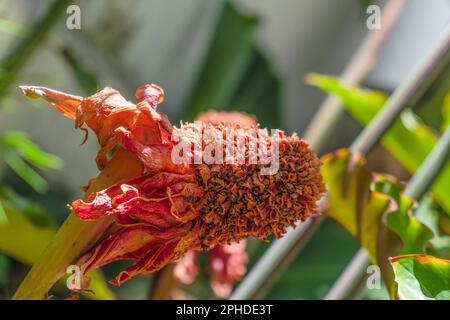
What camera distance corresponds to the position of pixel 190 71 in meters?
→ 1.06


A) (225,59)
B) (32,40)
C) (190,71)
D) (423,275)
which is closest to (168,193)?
(423,275)

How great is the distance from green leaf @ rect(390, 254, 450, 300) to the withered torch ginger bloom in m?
0.06

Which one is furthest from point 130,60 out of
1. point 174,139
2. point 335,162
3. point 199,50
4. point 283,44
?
point 174,139

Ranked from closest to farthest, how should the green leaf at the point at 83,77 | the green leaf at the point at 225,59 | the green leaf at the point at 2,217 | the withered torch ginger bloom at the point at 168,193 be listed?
the withered torch ginger bloom at the point at 168,193, the green leaf at the point at 2,217, the green leaf at the point at 83,77, the green leaf at the point at 225,59

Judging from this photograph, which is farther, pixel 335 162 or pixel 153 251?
pixel 335 162

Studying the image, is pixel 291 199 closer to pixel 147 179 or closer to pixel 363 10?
pixel 147 179

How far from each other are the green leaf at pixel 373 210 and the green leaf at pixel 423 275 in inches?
2.0

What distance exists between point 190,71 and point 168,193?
805 mm

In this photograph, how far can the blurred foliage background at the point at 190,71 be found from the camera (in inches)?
26.8

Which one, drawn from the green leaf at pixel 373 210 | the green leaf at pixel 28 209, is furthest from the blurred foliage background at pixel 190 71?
the green leaf at pixel 373 210

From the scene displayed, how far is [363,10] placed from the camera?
952mm

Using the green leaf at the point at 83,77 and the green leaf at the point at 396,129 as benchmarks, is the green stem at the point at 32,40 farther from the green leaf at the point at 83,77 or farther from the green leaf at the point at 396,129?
the green leaf at the point at 396,129

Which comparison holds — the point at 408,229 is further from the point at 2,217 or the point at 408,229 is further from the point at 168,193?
the point at 2,217
